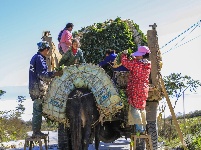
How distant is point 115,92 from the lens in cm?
641

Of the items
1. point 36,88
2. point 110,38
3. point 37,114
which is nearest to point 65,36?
point 110,38

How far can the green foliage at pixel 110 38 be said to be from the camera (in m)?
9.88

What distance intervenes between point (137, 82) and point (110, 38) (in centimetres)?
311

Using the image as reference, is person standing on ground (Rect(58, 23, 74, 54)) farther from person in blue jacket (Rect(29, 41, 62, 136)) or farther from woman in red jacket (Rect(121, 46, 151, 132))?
woman in red jacket (Rect(121, 46, 151, 132))

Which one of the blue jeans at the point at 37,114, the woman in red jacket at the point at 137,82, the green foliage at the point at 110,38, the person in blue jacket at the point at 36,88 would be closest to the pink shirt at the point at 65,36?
the green foliage at the point at 110,38

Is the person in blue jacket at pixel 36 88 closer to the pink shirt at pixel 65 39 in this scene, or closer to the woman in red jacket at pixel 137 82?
the woman in red jacket at pixel 137 82

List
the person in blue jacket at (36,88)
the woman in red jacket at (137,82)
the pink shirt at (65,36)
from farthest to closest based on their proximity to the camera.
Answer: the pink shirt at (65,36) → the woman in red jacket at (137,82) → the person in blue jacket at (36,88)

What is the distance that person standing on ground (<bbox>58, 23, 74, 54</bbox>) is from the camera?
363 inches

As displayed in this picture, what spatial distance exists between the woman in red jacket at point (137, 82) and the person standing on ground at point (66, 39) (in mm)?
2656

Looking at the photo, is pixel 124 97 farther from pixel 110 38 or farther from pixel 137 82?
pixel 110 38

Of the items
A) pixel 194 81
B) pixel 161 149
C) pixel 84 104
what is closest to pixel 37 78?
pixel 84 104

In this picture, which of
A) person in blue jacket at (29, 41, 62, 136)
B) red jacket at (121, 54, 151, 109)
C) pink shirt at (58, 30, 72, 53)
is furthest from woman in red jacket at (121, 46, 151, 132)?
pink shirt at (58, 30, 72, 53)

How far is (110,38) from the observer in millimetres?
9914

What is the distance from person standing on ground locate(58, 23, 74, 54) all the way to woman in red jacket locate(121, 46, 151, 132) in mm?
2656
